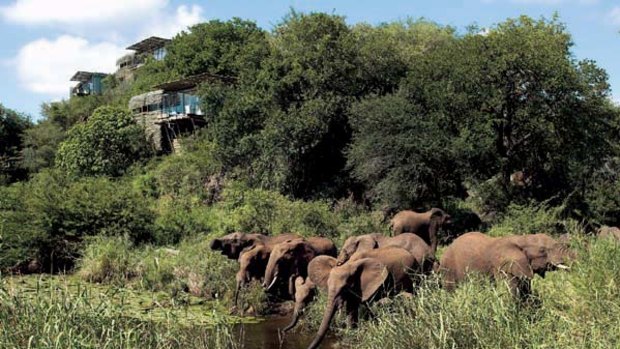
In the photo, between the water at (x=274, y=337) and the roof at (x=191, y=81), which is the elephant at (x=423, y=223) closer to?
the water at (x=274, y=337)

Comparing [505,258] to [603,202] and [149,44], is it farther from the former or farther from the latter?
[149,44]

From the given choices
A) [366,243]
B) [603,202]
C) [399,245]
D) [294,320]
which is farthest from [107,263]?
[603,202]

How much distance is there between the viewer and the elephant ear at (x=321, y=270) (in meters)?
11.6

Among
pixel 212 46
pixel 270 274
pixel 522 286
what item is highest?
pixel 212 46

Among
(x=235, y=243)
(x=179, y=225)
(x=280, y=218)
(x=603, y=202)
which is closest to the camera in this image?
(x=235, y=243)

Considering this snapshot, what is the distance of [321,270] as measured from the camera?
11656mm

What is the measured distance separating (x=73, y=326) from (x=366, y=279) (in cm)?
479

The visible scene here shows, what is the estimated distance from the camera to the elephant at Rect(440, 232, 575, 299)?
33.1ft

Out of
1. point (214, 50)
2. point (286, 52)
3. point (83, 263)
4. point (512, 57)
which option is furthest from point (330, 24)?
point (214, 50)

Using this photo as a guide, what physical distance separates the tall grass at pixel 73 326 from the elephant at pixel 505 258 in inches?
177

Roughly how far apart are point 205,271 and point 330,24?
56.1ft

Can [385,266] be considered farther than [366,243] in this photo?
No

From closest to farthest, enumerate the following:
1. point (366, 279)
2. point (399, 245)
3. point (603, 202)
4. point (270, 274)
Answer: point (366, 279) → point (399, 245) → point (270, 274) → point (603, 202)

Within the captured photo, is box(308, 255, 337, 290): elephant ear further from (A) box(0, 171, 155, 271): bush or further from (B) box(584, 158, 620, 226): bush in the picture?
(B) box(584, 158, 620, 226): bush
